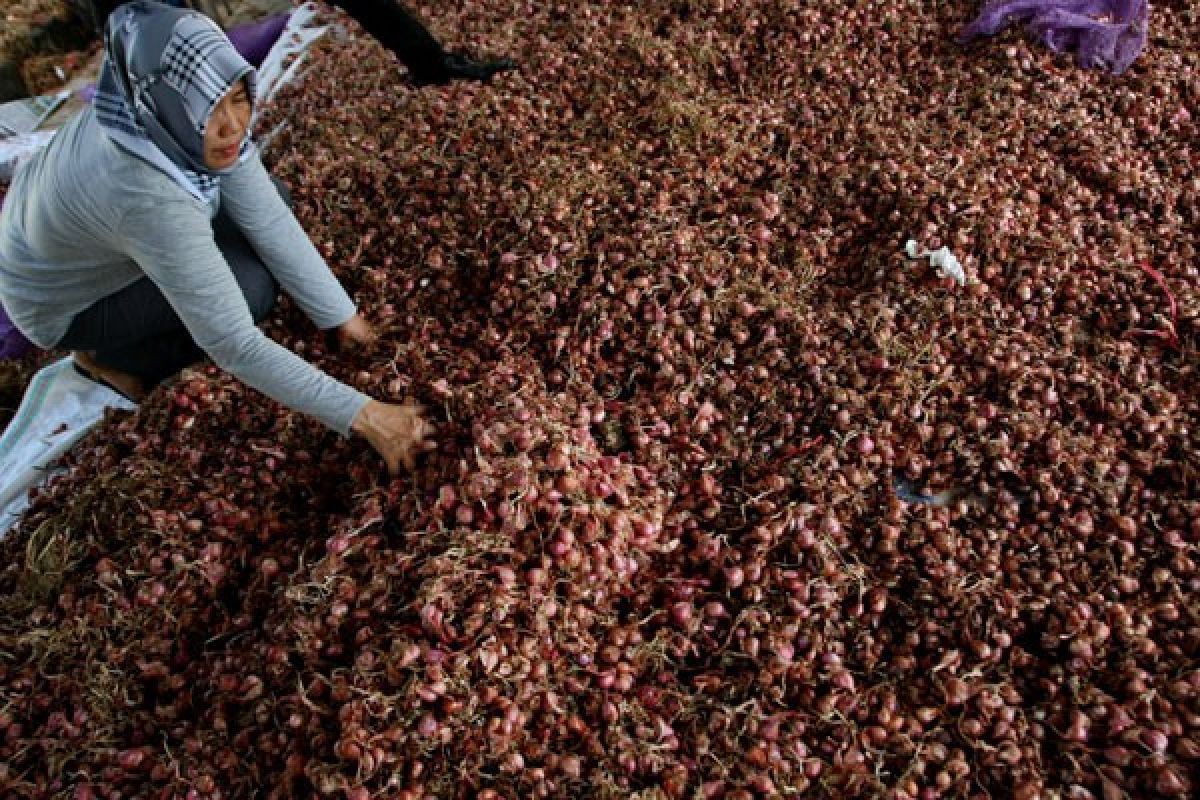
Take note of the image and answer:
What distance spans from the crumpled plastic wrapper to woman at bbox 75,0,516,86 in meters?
1.81

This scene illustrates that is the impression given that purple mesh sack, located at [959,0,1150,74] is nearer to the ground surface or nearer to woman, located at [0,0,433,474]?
the ground surface

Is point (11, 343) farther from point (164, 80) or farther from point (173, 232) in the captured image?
point (164, 80)

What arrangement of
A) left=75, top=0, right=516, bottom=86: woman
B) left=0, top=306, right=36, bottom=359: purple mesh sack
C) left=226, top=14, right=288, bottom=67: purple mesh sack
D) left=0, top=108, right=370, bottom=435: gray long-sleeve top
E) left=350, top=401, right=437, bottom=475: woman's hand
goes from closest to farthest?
left=0, top=108, right=370, bottom=435: gray long-sleeve top, left=350, top=401, right=437, bottom=475: woman's hand, left=0, top=306, right=36, bottom=359: purple mesh sack, left=75, top=0, right=516, bottom=86: woman, left=226, top=14, right=288, bottom=67: purple mesh sack

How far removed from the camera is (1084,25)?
10.4 feet

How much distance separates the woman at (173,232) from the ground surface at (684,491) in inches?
9.1

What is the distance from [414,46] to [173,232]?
70.5 inches

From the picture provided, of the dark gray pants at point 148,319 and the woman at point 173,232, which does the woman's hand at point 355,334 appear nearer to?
the woman at point 173,232

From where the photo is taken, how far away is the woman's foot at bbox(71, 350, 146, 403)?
259 centimetres

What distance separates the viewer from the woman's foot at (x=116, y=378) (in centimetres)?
259

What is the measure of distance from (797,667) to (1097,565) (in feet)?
2.49

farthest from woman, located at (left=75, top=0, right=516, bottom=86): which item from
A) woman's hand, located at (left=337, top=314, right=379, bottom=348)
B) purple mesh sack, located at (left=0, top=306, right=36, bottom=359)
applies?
woman's hand, located at (left=337, top=314, right=379, bottom=348)

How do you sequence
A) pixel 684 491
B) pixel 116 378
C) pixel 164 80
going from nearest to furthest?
pixel 164 80
pixel 684 491
pixel 116 378

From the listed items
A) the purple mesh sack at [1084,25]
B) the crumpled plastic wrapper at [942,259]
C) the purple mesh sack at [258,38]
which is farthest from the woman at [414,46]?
the purple mesh sack at [1084,25]

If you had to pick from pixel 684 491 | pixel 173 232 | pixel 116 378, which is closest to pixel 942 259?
pixel 684 491
